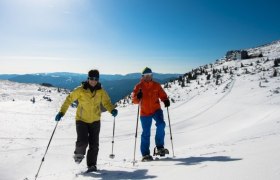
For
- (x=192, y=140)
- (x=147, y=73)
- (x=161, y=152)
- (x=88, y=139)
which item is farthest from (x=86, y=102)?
(x=192, y=140)

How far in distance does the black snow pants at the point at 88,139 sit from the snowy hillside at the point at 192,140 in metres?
0.39

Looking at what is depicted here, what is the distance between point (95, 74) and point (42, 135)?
9028mm

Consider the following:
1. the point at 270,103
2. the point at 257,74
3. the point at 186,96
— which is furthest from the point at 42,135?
the point at 257,74

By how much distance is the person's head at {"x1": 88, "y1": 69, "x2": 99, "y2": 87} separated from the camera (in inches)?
271

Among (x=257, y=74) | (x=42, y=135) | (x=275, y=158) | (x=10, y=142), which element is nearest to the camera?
(x=275, y=158)

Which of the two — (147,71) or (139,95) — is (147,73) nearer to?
(147,71)

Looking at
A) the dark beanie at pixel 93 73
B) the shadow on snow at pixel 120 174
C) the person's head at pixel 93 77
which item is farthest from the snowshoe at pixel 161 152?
the dark beanie at pixel 93 73

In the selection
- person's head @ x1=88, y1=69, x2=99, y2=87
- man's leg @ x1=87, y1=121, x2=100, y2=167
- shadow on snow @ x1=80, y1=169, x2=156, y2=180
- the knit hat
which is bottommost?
shadow on snow @ x1=80, y1=169, x2=156, y2=180

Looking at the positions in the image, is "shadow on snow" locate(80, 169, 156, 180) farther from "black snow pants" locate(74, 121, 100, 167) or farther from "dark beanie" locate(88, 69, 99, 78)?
"dark beanie" locate(88, 69, 99, 78)

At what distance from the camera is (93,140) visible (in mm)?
7121

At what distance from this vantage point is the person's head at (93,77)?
6883 mm

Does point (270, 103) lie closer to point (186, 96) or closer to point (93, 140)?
point (186, 96)

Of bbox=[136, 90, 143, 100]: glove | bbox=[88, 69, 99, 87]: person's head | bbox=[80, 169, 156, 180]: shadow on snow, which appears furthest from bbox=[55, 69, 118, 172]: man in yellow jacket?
bbox=[136, 90, 143, 100]: glove

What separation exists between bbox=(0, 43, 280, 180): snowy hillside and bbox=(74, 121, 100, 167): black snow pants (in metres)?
0.39
